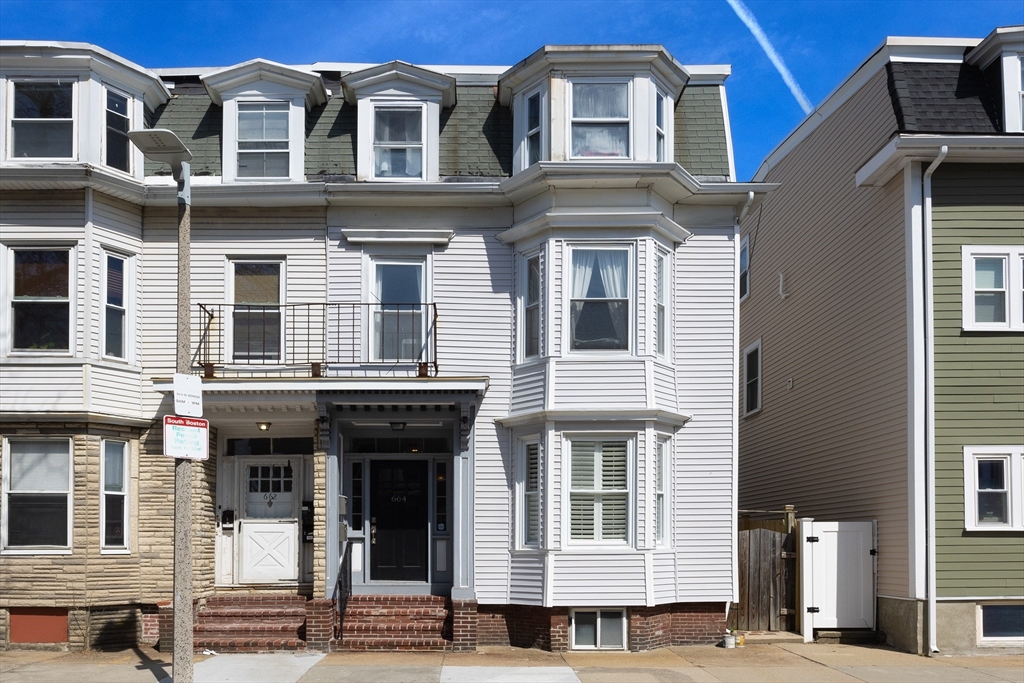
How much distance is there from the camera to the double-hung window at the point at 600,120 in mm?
15836

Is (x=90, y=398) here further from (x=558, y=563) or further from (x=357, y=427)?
(x=558, y=563)

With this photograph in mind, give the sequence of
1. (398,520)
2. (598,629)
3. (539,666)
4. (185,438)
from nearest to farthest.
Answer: (185,438), (539,666), (598,629), (398,520)

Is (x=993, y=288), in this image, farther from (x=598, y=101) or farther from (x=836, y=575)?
(x=598, y=101)

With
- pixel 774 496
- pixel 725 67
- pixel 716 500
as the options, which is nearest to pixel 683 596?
pixel 716 500

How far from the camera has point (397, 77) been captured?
1634cm

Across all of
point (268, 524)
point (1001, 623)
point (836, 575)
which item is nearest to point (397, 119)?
point (268, 524)

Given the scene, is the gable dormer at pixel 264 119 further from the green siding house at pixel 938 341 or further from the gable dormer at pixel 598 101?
the green siding house at pixel 938 341

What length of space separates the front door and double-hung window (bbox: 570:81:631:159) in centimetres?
555

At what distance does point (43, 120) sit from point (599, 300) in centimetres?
856

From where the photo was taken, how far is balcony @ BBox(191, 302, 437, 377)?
1595 centimetres

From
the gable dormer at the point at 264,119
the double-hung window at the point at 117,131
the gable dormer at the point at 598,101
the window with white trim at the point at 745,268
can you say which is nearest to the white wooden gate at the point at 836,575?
the gable dormer at the point at 598,101

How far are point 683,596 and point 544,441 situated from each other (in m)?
3.09

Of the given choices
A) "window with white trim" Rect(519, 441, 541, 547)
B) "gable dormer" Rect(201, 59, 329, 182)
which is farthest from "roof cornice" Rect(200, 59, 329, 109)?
"window with white trim" Rect(519, 441, 541, 547)

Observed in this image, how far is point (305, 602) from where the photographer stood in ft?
52.1
